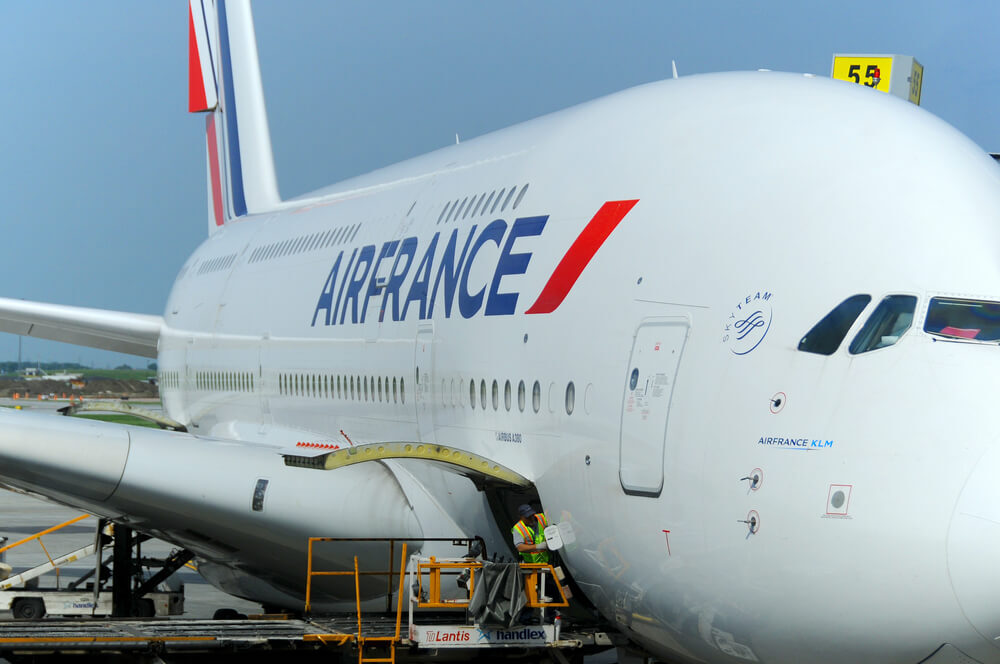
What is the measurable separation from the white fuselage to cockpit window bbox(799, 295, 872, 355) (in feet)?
0.13

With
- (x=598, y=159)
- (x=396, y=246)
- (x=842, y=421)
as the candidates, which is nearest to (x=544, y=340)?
(x=598, y=159)

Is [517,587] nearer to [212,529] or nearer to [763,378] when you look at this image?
[763,378]

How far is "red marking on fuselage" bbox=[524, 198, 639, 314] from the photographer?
7.96 m

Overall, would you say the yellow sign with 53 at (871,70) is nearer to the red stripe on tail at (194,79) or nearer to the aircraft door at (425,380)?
the red stripe on tail at (194,79)

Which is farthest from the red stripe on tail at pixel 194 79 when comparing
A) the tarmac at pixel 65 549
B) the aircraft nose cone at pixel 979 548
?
the aircraft nose cone at pixel 979 548

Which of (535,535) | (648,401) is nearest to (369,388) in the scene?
(535,535)

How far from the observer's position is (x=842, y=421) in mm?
5859

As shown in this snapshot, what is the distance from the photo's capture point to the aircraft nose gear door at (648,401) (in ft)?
22.4

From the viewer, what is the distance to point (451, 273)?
1010cm

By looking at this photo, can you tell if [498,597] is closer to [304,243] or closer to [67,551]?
[304,243]

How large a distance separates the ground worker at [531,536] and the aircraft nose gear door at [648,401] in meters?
1.05

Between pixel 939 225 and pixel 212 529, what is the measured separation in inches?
282

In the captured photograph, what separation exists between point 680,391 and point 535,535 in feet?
5.72

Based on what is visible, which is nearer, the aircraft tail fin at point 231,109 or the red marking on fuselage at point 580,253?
the red marking on fuselage at point 580,253
